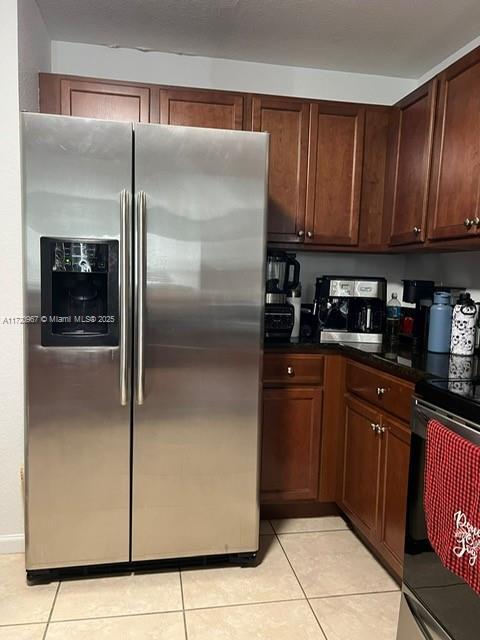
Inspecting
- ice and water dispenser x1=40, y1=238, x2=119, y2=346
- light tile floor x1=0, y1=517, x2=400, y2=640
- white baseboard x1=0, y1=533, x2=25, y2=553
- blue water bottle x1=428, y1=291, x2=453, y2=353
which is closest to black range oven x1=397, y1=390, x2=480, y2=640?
light tile floor x1=0, y1=517, x2=400, y2=640

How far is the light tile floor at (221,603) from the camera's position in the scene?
5.66 feet

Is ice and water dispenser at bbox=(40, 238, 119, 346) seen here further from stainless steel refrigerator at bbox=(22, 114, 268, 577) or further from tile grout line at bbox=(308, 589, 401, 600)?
tile grout line at bbox=(308, 589, 401, 600)

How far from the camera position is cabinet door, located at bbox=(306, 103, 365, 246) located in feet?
8.59

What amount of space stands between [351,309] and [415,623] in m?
1.47

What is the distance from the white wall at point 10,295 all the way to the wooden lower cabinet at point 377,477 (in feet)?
5.07

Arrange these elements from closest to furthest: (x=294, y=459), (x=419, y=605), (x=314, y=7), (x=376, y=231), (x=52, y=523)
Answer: (x=419, y=605) < (x=52, y=523) < (x=314, y=7) < (x=294, y=459) < (x=376, y=231)

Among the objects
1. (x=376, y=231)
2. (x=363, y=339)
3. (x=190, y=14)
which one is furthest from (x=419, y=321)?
(x=190, y=14)

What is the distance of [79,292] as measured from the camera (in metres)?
1.92

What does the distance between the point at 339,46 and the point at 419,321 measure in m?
1.52

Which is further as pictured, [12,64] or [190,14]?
[190,14]

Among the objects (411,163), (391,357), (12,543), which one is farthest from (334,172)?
(12,543)

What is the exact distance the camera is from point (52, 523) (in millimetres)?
1929

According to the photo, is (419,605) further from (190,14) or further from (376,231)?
(190,14)

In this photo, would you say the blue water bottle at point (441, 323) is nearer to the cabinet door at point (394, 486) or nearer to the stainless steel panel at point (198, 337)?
the cabinet door at point (394, 486)
